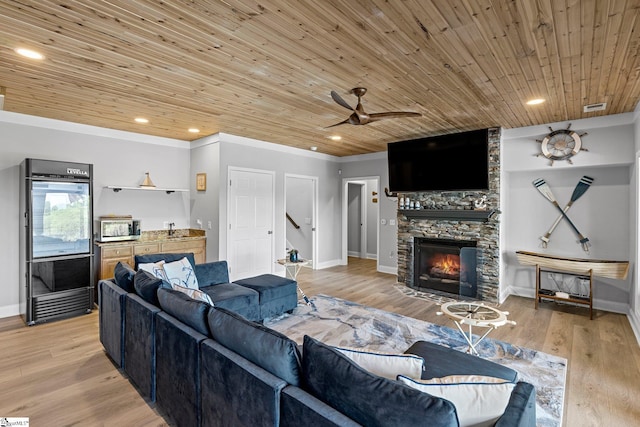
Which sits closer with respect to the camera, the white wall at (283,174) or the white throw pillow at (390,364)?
the white throw pillow at (390,364)

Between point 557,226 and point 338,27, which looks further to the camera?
point 557,226

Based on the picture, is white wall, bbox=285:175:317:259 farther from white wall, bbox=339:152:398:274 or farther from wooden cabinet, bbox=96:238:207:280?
wooden cabinet, bbox=96:238:207:280

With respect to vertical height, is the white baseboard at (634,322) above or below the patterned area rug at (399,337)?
above

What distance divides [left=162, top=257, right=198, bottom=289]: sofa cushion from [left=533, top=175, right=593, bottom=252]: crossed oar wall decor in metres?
5.11

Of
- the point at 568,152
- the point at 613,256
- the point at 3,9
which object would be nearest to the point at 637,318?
the point at 613,256

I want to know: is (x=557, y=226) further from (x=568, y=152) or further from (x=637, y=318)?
(x=637, y=318)

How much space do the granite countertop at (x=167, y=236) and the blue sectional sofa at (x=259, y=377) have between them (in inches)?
101

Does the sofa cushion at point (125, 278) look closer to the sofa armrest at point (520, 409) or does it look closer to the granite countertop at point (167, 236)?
the granite countertop at point (167, 236)

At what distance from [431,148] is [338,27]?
3673 millimetres

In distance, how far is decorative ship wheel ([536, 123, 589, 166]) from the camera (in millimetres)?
4492

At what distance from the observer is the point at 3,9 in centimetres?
200

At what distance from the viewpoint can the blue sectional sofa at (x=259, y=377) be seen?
119 centimetres

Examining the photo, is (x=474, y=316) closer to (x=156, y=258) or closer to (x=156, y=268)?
(x=156, y=268)

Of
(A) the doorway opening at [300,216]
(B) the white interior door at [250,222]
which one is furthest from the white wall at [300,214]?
(B) the white interior door at [250,222]
